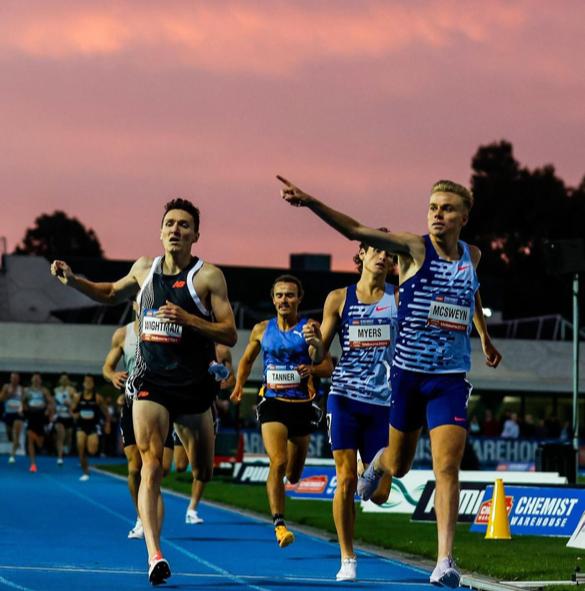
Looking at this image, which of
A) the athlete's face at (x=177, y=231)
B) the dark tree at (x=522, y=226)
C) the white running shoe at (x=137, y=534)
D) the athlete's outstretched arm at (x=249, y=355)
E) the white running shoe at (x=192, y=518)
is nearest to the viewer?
the athlete's face at (x=177, y=231)

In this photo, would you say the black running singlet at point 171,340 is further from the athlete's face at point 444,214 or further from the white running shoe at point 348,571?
the athlete's face at point 444,214

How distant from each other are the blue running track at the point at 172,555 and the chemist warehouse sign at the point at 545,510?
2.20 meters

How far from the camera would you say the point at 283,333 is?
14.4m

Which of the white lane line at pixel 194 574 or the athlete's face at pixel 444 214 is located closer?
the athlete's face at pixel 444 214

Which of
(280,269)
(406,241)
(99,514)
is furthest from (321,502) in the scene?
(280,269)

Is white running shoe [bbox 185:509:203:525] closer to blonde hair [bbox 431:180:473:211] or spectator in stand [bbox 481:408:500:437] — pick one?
blonde hair [bbox 431:180:473:211]

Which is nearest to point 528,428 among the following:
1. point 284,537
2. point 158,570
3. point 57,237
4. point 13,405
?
point 13,405

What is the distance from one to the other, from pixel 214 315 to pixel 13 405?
2883 centimetres

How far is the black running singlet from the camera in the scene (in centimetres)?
1063

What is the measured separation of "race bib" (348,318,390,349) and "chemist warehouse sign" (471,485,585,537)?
490 cm

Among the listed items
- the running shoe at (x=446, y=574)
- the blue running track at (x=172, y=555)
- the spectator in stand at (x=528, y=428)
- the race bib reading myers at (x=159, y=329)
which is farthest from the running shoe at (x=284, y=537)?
the spectator in stand at (x=528, y=428)

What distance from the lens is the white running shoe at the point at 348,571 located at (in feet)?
37.3

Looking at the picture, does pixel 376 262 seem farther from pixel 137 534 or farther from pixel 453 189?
pixel 137 534

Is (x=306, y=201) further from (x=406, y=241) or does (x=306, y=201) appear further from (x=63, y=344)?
(x=63, y=344)
